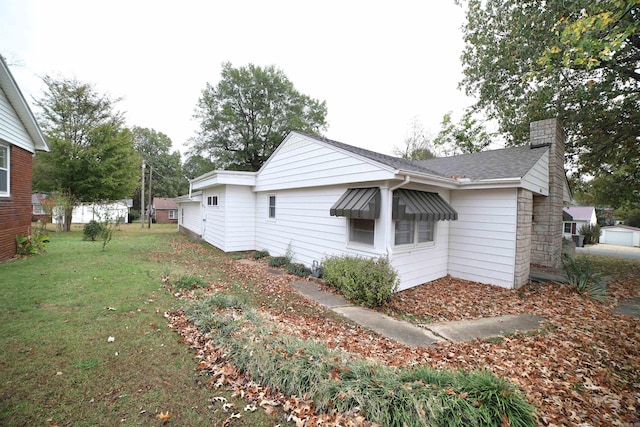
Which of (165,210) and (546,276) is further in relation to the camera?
(165,210)

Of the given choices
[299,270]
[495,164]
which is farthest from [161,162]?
[495,164]

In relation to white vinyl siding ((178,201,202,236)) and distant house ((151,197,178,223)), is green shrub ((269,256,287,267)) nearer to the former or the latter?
white vinyl siding ((178,201,202,236))

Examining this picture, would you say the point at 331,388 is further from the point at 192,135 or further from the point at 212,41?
the point at 192,135

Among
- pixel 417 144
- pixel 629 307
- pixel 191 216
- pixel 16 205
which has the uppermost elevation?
pixel 417 144

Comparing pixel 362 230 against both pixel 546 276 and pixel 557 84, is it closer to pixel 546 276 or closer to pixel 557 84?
pixel 546 276

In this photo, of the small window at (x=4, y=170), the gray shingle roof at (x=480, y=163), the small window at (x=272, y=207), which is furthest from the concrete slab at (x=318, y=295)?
the small window at (x=4, y=170)

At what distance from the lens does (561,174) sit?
33.0ft

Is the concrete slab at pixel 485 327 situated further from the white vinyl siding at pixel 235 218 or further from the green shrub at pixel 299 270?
the white vinyl siding at pixel 235 218

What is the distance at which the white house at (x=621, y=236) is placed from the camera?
27.3 m

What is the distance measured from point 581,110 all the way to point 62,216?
101 feet

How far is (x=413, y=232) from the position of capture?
7.43 meters

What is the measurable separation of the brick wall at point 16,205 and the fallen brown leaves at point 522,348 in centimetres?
784

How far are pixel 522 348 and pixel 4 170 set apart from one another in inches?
549

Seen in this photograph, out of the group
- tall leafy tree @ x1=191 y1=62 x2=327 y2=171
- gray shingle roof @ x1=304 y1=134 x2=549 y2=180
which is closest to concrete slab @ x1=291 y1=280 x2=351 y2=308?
gray shingle roof @ x1=304 y1=134 x2=549 y2=180
